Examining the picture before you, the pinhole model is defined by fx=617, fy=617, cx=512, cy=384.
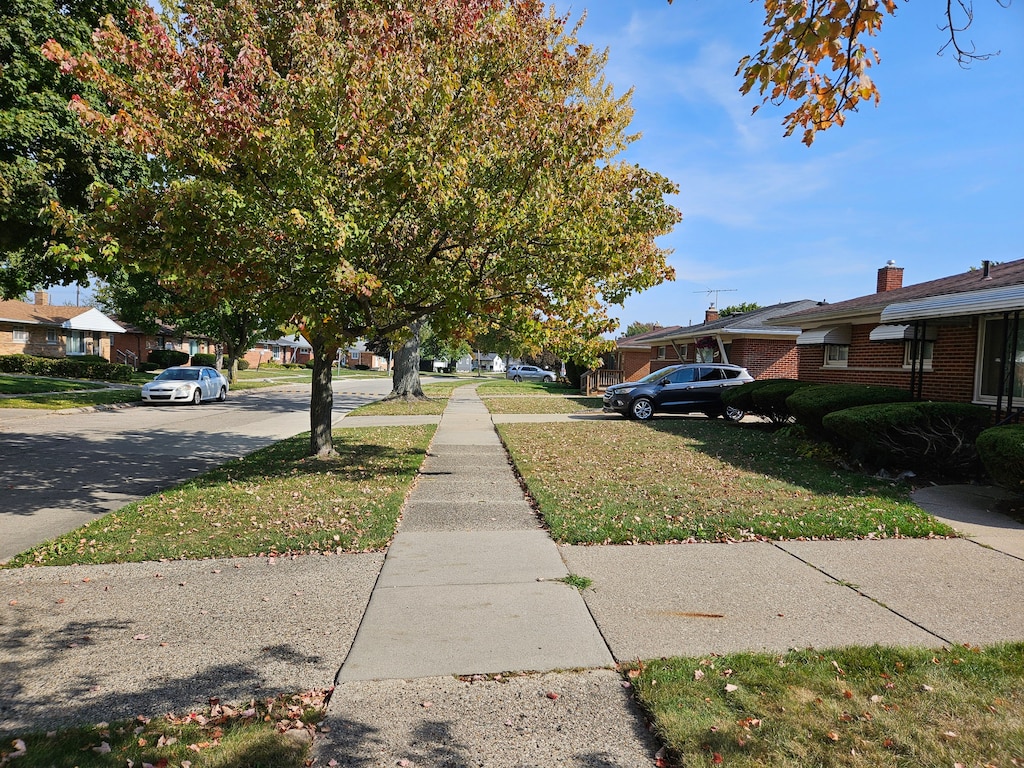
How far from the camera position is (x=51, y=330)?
135 ft

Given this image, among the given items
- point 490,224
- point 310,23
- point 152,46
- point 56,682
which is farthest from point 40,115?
point 56,682

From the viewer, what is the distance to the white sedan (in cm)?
2155

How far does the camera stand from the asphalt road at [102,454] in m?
7.34

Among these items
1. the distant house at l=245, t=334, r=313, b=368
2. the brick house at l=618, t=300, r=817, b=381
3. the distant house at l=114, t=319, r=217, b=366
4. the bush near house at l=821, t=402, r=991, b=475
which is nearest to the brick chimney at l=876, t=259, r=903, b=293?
the brick house at l=618, t=300, r=817, b=381

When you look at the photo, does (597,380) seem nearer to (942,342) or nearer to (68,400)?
(942,342)

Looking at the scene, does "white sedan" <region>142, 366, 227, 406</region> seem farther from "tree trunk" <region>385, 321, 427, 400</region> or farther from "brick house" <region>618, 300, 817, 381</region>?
"brick house" <region>618, 300, 817, 381</region>

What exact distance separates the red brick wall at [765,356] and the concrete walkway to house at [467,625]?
54.0ft

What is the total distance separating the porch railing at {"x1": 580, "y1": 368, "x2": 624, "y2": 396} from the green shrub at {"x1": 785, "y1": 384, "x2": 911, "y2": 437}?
60.0 ft

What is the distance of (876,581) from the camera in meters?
4.93

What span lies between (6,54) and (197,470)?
8.34 meters

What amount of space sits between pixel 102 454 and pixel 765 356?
20.3m

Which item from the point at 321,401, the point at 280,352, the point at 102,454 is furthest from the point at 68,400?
the point at 280,352

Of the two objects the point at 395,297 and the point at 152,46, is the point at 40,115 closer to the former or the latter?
the point at 152,46

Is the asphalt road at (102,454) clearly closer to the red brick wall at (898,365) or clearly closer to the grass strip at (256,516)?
the grass strip at (256,516)
